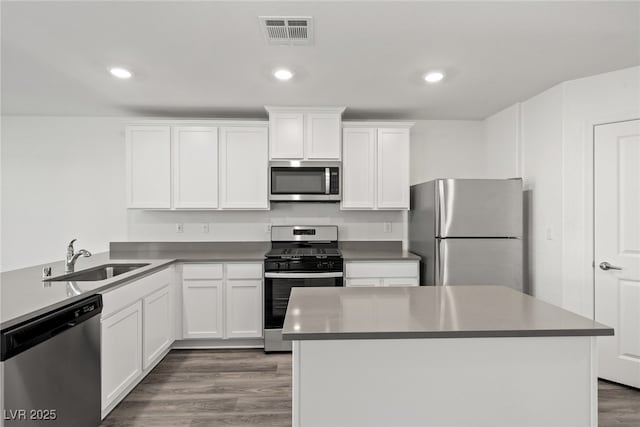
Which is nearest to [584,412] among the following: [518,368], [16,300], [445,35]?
[518,368]

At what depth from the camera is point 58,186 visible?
12.3ft

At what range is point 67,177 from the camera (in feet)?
12.3

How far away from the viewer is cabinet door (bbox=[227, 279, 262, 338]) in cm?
324

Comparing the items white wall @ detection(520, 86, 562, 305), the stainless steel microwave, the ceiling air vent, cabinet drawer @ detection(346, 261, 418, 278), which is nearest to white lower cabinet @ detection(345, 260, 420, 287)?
cabinet drawer @ detection(346, 261, 418, 278)

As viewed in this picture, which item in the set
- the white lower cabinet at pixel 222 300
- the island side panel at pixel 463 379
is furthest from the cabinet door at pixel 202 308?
the island side panel at pixel 463 379

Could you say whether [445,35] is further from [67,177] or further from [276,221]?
[67,177]

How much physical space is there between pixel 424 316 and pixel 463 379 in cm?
27

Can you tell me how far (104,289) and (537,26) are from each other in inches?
113

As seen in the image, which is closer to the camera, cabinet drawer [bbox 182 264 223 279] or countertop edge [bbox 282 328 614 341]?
countertop edge [bbox 282 328 614 341]

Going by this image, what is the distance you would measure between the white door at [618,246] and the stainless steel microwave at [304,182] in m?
2.12

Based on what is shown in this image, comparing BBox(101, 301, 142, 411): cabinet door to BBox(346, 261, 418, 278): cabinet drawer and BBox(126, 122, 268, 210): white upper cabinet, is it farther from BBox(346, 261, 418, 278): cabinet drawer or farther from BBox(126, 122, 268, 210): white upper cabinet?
BBox(346, 261, 418, 278): cabinet drawer

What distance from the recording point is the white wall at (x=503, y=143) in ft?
11.1

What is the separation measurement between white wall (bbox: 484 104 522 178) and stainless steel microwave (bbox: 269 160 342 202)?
170cm

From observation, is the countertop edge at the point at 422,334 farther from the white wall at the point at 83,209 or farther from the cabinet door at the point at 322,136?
the white wall at the point at 83,209
